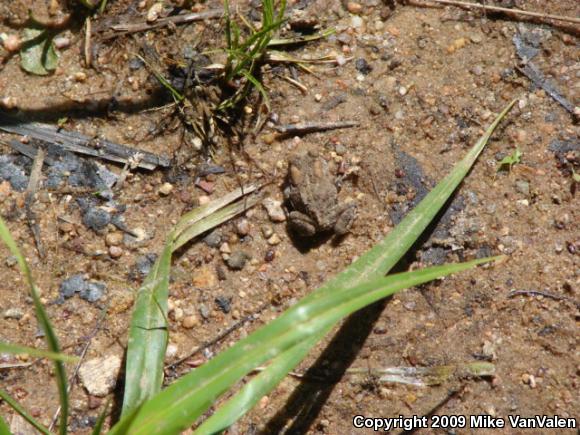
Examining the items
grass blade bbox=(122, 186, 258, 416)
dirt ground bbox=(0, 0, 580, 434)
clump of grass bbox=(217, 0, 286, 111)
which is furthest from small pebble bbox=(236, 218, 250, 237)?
clump of grass bbox=(217, 0, 286, 111)

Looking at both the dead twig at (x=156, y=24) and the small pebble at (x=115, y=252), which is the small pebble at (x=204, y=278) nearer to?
the small pebble at (x=115, y=252)

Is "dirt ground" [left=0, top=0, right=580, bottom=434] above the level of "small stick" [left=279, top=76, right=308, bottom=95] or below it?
below

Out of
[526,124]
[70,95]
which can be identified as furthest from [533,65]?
[70,95]

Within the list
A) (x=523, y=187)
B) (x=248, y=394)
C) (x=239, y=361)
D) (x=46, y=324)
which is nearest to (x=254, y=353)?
(x=239, y=361)

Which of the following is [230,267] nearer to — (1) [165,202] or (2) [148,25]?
(1) [165,202]

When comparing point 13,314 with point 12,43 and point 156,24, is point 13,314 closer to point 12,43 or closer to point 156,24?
point 12,43

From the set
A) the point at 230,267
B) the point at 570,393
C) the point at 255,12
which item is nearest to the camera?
the point at 570,393

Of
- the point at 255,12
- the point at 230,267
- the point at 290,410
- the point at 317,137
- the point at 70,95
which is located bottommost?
the point at 290,410

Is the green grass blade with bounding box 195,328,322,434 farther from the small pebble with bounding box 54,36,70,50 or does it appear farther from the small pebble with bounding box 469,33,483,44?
the small pebble with bounding box 54,36,70,50
